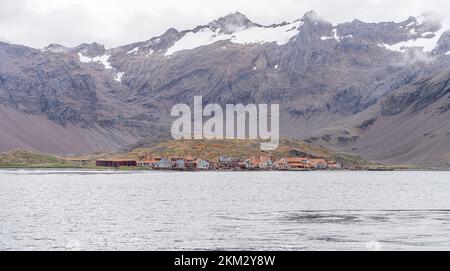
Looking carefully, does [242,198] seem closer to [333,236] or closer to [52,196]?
[52,196]

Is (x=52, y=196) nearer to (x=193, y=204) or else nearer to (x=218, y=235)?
(x=193, y=204)

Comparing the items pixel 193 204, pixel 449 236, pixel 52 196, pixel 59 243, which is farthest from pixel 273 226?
pixel 52 196

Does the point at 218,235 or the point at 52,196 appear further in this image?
the point at 52,196

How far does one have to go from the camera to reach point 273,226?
93.9m

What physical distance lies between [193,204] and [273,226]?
44453 millimetres

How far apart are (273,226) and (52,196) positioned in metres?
76.9

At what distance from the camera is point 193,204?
137m
